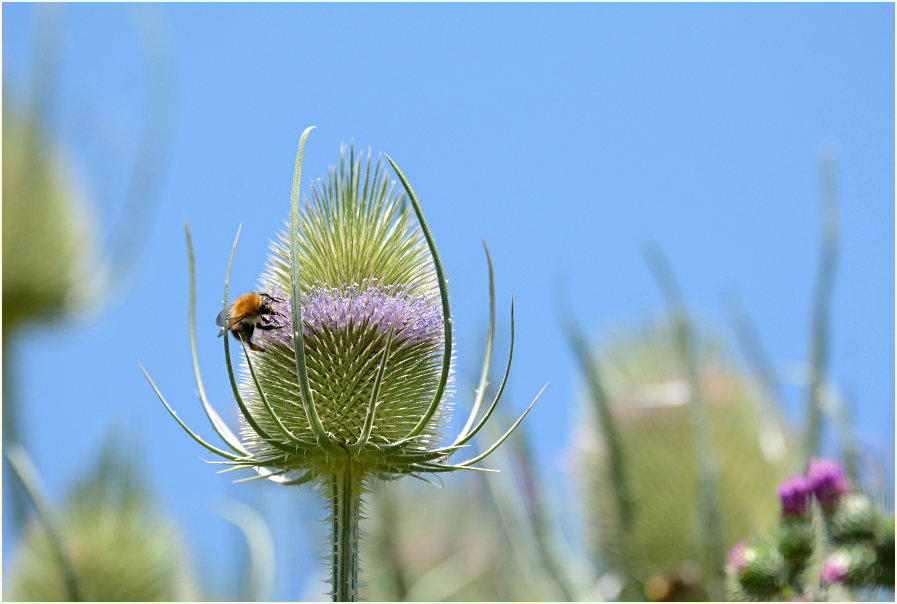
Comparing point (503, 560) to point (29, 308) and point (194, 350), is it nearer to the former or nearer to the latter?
point (29, 308)

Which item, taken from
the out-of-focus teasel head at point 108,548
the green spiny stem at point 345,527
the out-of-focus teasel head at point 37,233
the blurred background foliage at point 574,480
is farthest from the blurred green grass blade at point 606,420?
the out-of-focus teasel head at point 37,233

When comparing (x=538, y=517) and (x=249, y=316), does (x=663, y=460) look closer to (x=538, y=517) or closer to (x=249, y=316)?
(x=538, y=517)

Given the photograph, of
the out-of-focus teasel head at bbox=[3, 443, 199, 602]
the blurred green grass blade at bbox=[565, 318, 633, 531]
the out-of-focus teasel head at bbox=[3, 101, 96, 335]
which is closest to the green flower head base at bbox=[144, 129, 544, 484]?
the blurred green grass blade at bbox=[565, 318, 633, 531]

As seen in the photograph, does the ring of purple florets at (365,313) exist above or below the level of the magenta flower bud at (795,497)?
above

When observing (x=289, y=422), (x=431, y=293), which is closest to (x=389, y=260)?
(x=431, y=293)

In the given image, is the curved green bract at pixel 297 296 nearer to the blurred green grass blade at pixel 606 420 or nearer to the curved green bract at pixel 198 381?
the curved green bract at pixel 198 381

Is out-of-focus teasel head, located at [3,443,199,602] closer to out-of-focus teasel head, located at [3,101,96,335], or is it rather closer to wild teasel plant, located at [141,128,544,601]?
out-of-focus teasel head, located at [3,101,96,335]
